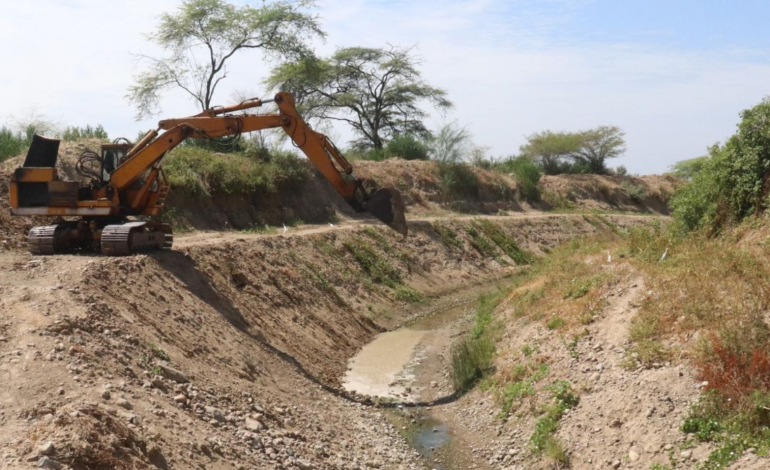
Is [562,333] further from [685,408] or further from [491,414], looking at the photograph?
[685,408]

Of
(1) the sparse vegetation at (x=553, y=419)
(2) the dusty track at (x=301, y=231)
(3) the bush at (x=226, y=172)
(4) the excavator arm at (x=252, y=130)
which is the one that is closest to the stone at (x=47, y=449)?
(1) the sparse vegetation at (x=553, y=419)

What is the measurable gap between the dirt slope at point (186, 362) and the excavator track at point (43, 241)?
0.52 meters

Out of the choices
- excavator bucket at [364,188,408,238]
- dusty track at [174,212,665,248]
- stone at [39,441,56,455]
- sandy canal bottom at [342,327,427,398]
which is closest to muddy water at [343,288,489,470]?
sandy canal bottom at [342,327,427,398]

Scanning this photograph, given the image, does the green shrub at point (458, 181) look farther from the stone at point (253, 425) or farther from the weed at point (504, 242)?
the stone at point (253, 425)

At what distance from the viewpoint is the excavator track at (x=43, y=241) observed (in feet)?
56.3

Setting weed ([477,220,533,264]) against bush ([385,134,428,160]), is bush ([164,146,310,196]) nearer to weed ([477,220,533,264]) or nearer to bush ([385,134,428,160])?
weed ([477,220,533,264])

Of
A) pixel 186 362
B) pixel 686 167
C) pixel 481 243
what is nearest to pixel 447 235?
pixel 481 243

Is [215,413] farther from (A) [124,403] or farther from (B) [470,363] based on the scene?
(B) [470,363]

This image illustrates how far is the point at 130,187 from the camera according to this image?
1806 cm

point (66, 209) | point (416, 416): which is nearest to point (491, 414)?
point (416, 416)

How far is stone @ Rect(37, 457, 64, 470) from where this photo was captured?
803cm

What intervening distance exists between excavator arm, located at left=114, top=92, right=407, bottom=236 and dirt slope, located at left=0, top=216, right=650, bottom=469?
2.19 meters

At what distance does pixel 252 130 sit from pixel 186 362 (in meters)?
6.33

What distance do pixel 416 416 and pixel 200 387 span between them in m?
4.91
